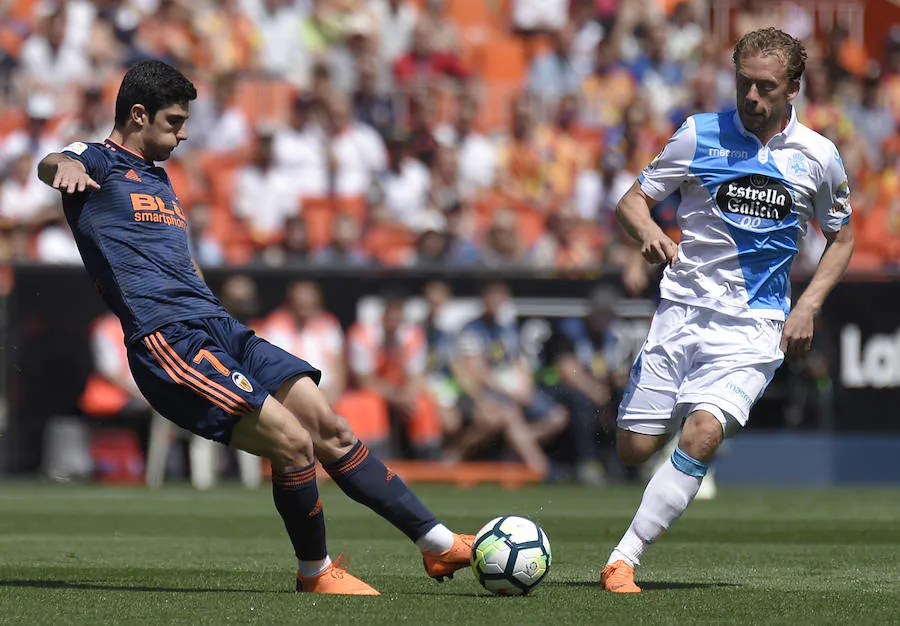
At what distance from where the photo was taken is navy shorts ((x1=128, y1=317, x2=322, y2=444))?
238 inches

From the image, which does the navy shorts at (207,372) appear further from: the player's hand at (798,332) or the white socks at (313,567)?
the player's hand at (798,332)

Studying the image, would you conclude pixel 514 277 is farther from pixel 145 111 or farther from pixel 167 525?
pixel 145 111

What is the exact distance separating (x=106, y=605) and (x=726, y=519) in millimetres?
6117

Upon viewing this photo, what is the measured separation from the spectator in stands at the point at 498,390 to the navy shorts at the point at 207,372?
8353 millimetres

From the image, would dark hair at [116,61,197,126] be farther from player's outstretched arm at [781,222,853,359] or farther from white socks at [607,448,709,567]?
player's outstretched arm at [781,222,853,359]

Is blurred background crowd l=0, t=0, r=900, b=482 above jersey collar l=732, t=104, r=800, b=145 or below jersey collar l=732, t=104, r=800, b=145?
below

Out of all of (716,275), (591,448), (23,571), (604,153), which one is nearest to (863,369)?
(591,448)

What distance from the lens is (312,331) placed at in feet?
47.9

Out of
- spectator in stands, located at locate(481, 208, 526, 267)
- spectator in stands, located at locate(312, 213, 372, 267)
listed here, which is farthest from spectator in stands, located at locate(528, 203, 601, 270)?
spectator in stands, located at locate(312, 213, 372, 267)

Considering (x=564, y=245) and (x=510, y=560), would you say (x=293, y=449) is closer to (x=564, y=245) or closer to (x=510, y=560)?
(x=510, y=560)

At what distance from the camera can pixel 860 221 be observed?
17875mm

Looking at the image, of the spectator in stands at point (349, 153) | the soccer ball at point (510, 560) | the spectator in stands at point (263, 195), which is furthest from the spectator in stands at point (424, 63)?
the soccer ball at point (510, 560)

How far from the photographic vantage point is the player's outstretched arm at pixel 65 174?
5.96 m

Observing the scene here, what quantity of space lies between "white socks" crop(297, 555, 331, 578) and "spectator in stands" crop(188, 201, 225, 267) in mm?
8883
